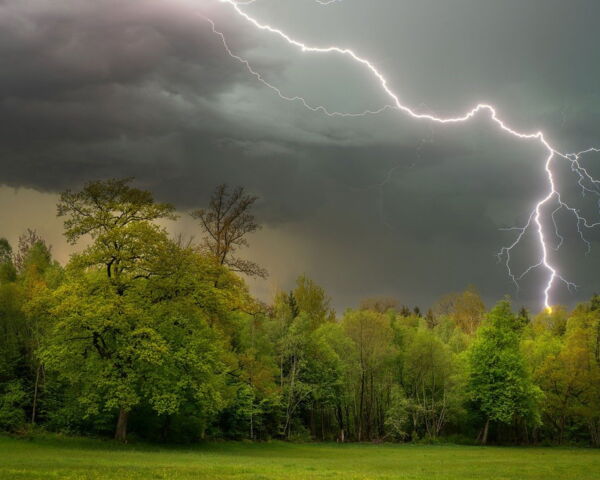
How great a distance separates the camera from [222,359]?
4372 cm

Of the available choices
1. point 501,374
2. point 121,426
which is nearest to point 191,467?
point 121,426

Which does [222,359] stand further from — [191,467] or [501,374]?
[501,374]

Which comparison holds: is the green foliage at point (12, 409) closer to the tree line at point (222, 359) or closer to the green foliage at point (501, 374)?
the tree line at point (222, 359)

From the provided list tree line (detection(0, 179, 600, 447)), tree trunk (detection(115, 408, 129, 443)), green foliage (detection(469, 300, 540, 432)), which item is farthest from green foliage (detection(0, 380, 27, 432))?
green foliage (detection(469, 300, 540, 432))

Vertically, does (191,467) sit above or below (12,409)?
below

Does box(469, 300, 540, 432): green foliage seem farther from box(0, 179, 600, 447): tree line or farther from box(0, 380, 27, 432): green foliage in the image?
box(0, 380, 27, 432): green foliage

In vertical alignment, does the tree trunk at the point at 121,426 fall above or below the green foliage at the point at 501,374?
below

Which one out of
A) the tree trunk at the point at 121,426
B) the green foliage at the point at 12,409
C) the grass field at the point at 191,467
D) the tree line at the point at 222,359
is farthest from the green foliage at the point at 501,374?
the green foliage at the point at 12,409

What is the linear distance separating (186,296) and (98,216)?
7.16 metres

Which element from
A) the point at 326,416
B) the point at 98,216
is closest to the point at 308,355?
the point at 326,416

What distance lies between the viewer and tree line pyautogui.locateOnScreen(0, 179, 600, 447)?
3747 cm

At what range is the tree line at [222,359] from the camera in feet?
123

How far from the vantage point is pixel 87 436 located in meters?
40.3

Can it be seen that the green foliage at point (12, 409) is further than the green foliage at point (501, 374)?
No
